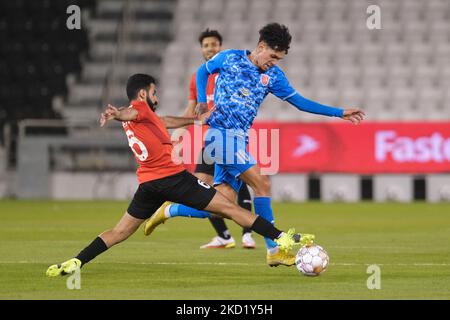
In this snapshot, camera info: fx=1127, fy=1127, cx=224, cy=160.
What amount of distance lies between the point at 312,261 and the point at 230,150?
1.44m

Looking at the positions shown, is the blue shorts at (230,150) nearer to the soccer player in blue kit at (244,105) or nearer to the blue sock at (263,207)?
the soccer player in blue kit at (244,105)

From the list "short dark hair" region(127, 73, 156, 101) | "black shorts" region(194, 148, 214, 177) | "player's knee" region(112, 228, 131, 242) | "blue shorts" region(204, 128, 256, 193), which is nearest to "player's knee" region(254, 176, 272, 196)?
"blue shorts" region(204, 128, 256, 193)

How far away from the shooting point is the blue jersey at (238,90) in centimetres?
976

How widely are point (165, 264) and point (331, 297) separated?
2.72 metres

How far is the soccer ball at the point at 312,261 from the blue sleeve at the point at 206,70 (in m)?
1.98

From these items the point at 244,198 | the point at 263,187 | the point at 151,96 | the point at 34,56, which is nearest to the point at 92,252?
the point at 151,96

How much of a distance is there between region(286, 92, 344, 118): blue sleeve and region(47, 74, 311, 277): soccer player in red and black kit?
1395 mm

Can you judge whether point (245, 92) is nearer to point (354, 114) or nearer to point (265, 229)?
→ point (354, 114)

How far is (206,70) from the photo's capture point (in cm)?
1016

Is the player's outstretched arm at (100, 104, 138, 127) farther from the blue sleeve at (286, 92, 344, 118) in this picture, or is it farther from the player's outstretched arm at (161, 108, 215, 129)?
the blue sleeve at (286, 92, 344, 118)

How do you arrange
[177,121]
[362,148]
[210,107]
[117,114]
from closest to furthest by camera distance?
[117,114], [177,121], [210,107], [362,148]

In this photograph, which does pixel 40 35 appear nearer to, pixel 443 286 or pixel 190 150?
pixel 190 150

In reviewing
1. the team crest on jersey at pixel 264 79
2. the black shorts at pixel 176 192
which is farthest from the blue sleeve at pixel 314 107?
the black shorts at pixel 176 192
